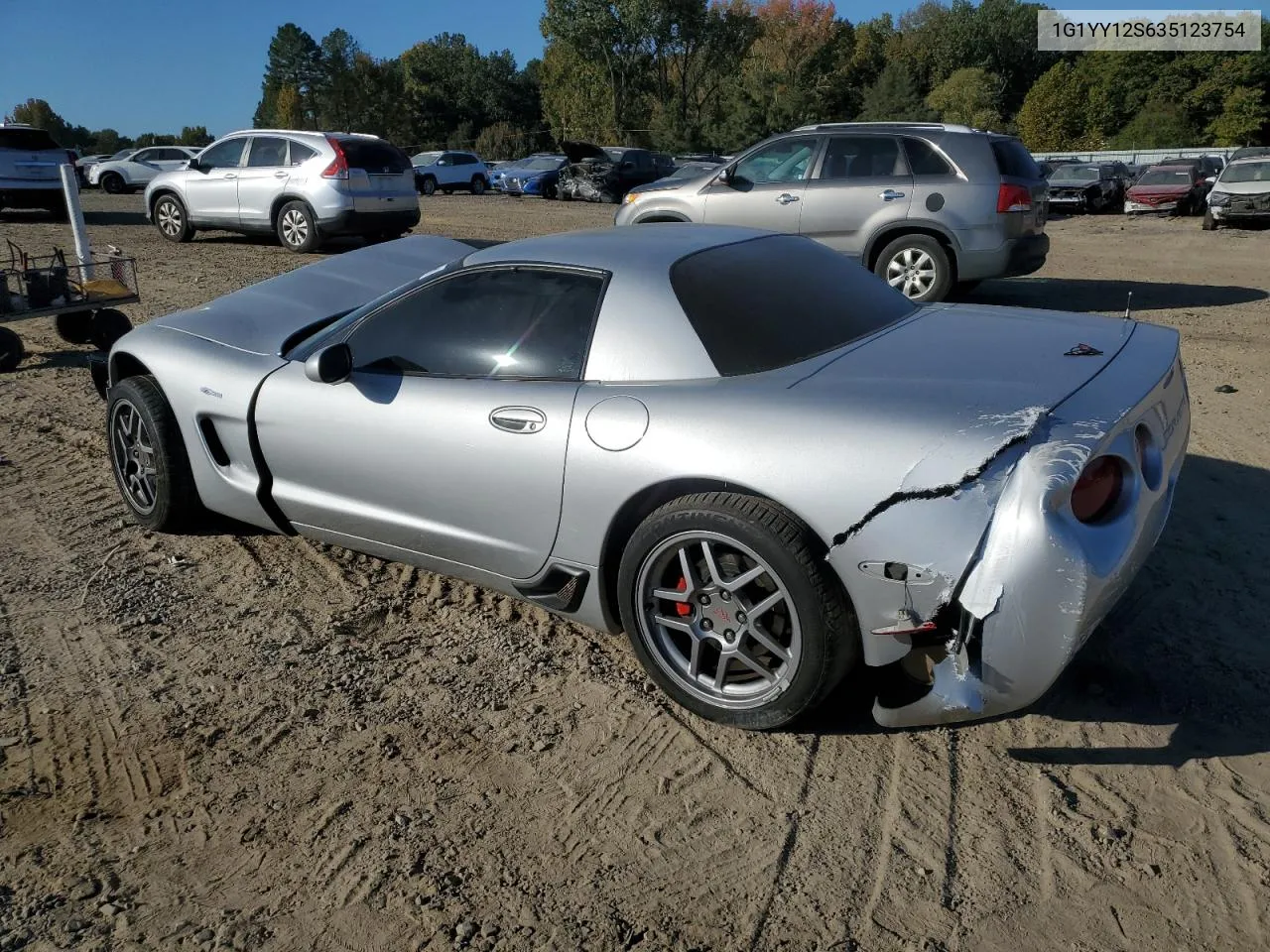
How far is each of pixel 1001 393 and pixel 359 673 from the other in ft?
7.45

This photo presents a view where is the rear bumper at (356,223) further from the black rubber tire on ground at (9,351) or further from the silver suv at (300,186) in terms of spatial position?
the black rubber tire on ground at (9,351)

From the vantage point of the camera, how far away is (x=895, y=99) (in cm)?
5706

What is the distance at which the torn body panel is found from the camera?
8.08ft

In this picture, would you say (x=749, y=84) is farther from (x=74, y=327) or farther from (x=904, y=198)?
(x=74, y=327)

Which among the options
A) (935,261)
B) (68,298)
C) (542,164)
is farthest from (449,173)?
(68,298)

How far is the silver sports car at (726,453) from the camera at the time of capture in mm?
2559

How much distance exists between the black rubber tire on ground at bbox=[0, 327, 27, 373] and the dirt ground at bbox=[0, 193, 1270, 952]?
3.65 meters

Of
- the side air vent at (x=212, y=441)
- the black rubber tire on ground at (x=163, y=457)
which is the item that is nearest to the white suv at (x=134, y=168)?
the black rubber tire on ground at (x=163, y=457)

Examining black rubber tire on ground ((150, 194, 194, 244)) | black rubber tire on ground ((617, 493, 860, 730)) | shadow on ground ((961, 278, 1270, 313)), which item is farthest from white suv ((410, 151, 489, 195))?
black rubber tire on ground ((617, 493, 860, 730))

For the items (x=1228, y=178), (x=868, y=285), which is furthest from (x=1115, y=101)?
(x=868, y=285)

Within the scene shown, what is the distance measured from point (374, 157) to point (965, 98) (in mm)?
53173

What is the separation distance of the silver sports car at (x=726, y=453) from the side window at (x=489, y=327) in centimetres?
1

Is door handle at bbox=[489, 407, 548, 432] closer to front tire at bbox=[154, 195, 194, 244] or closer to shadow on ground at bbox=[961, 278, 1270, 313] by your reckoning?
shadow on ground at bbox=[961, 278, 1270, 313]

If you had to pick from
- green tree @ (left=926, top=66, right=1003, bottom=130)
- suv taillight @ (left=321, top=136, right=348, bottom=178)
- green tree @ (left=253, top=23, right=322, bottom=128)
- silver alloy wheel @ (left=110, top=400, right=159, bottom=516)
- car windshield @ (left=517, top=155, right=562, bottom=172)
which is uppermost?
green tree @ (left=253, top=23, right=322, bottom=128)
